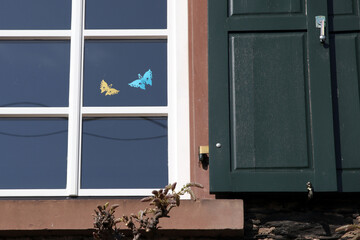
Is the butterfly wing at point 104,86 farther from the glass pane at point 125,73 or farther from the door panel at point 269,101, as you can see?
the door panel at point 269,101

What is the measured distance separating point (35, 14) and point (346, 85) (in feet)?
6.44

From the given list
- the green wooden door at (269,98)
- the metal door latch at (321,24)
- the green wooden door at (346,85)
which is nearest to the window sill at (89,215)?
the green wooden door at (269,98)

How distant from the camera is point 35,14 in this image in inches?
211

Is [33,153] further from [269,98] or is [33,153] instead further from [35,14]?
[269,98]

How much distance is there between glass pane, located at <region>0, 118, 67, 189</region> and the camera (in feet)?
16.6

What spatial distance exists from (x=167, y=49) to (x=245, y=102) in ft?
2.28

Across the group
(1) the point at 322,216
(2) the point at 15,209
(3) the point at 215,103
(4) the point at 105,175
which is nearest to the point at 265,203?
(1) the point at 322,216

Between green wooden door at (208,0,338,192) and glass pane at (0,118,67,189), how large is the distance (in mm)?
941

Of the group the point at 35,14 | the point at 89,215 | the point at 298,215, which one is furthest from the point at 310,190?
the point at 35,14

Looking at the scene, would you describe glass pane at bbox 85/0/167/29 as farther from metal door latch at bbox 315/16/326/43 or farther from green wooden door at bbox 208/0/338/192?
metal door latch at bbox 315/16/326/43

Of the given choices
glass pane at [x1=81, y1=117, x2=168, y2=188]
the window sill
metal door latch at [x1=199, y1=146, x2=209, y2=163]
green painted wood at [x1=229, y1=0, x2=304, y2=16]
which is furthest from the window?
green painted wood at [x1=229, y1=0, x2=304, y2=16]

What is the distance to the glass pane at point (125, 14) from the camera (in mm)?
5348

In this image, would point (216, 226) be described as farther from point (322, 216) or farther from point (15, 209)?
point (15, 209)

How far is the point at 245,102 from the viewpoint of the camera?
16.0 ft
